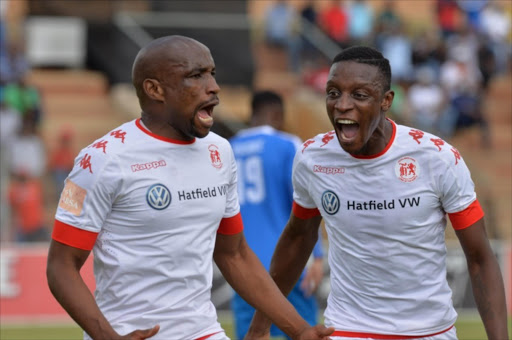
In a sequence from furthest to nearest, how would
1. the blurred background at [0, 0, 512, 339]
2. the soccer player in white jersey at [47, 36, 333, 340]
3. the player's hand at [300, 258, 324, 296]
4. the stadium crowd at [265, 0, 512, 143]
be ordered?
1. the stadium crowd at [265, 0, 512, 143]
2. the blurred background at [0, 0, 512, 339]
3. the player's hand at [300, 258, 324, 296]
4. the soccer player in white jersey at [47, 36, 333, 340]

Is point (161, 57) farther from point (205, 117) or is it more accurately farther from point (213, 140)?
point (213, 140)

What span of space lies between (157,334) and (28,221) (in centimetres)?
1172

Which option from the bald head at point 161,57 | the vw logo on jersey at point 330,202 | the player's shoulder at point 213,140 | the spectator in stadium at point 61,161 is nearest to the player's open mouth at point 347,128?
the vw logo on jersey at point 330,202

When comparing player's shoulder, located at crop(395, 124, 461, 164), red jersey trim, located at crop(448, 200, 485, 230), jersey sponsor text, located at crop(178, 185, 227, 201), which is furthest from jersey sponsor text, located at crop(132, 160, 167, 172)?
red jersey trim, located at crop(448, 200, 485, 230)

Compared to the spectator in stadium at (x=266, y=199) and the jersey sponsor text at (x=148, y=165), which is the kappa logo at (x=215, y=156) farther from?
the spectator in stadium at (x=266, y=199)

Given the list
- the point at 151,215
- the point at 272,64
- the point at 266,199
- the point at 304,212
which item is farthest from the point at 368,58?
the point at 272,64

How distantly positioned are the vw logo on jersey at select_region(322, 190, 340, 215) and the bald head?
1099mm

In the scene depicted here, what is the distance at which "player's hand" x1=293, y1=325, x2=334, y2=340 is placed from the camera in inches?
227

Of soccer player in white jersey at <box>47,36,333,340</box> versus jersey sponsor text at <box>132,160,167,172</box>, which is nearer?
soccer player in white jersey at <box>47,36,333,340</box>

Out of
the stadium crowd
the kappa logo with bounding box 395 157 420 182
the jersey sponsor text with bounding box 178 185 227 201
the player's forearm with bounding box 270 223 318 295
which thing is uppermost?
the kappa logo with bounding box 395 157 420 182

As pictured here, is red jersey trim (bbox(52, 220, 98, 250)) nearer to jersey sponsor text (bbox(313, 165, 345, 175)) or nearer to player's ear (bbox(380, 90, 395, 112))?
jersey sponsor text (bbox(313, 165, 345, 175))

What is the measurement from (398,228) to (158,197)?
1.34m

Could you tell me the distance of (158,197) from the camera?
5.39 meters

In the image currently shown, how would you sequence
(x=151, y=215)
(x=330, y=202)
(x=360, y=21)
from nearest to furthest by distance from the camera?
(x=151, y=215), (x=330, y=202), (x=360, y=21)
